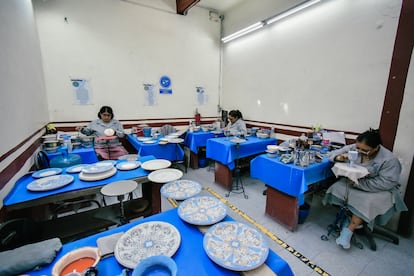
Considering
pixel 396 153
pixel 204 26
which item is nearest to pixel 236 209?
pixel 396 153

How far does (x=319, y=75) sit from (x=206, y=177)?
2.75m

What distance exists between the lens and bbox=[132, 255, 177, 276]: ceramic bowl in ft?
2.19

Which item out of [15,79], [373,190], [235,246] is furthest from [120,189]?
[373,190]

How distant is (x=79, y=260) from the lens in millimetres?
747

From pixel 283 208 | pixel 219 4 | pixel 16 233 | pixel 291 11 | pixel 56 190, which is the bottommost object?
pixel 283 208

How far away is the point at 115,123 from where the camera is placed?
3512 millimetres

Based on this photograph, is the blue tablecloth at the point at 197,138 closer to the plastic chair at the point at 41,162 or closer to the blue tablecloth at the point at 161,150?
the blue tablecloth at the point at 161,150

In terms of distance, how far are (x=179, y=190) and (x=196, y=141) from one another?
8.33 feet

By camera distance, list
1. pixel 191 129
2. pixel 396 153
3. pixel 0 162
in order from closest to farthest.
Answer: pixel 0 162, pixel 396 153, pixel 191 129

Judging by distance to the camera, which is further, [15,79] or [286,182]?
[286,182]

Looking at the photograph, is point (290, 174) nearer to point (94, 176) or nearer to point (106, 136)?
point (94, 176)

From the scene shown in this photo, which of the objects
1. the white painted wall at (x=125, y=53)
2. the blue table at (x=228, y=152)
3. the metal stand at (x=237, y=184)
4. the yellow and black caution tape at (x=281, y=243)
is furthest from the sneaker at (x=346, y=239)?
the white painted wall at (x=125, y=53)

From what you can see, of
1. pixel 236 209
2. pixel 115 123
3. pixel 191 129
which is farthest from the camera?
pixel 191 129

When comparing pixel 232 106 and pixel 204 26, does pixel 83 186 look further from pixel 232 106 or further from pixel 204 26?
pixel 204 26
